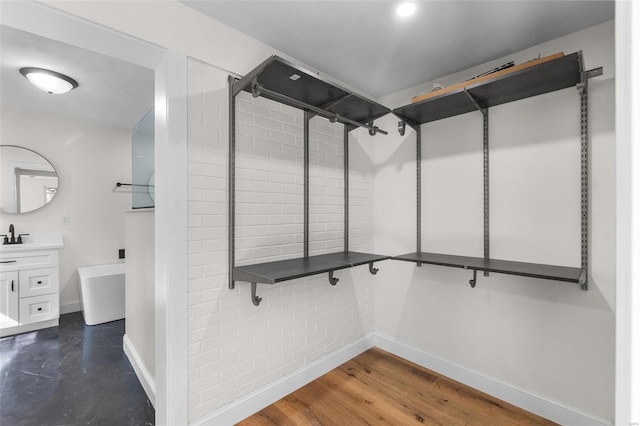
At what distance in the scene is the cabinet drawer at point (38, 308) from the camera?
3.14 m

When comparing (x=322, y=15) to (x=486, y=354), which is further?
(x=486, y=354)

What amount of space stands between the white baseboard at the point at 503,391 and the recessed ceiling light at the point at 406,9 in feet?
8.05

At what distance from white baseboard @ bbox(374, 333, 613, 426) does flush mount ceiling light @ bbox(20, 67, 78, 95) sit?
3.77m

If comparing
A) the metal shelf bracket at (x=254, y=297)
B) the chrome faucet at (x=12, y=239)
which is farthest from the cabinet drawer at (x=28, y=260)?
the metal shelf bracket at (x=254, y=297)

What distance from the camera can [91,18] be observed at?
1305 millimetres

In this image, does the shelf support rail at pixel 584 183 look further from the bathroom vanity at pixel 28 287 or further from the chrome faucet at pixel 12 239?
the chrome faucet at pixel 12 239

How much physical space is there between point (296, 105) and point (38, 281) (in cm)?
362

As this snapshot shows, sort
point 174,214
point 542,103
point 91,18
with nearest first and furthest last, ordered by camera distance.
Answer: point 91,18
point 174,214
point 542,103

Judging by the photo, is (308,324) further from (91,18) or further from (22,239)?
(22,239)

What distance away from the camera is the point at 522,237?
1.94 metres
